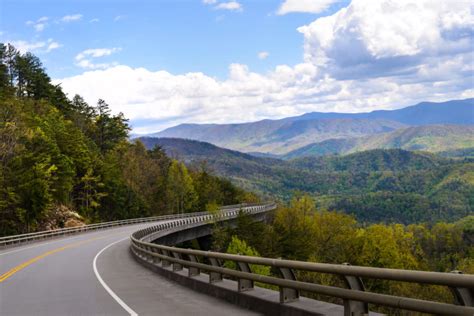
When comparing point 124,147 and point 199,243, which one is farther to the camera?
point 124,147

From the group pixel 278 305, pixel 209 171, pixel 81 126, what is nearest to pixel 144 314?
pixel 278 305

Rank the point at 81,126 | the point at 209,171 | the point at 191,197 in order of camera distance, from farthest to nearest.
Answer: the point at 209,171 < the point at 191,197 < the point at 81,126

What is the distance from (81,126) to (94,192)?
2487cm

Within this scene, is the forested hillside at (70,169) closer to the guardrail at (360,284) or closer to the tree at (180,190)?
the tree at (180,190)

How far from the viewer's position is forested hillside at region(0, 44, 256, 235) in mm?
64062

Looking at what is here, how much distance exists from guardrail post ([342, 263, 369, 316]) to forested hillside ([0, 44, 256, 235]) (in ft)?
186

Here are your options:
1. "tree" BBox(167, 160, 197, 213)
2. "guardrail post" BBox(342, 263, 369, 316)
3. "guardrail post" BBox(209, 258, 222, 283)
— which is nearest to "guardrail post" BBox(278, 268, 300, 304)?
"guardrail post" BBox(342, 263, 369, 316)

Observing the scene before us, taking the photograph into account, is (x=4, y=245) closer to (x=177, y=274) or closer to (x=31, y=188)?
(x=31, y=188)

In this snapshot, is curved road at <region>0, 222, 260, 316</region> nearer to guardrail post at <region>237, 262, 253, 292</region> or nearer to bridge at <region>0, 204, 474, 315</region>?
bridge at <region>0, 204, 474, 315</region>

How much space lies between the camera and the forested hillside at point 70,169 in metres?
64.1

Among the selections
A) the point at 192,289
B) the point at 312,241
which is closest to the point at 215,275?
the point at 192,289

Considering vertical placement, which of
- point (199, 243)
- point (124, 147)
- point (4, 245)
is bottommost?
point (199, 243)

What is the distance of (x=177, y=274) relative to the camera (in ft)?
56.7

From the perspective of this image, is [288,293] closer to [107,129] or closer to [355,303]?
[355,303]
